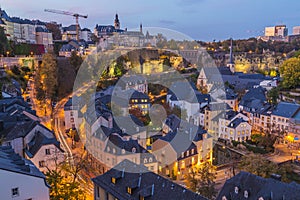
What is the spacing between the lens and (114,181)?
49.0 feet

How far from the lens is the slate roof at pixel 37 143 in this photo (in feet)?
60.9

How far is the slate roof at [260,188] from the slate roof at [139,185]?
287cm

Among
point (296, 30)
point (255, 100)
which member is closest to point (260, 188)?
point (255, 100)

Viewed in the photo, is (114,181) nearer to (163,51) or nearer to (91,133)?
(91,133)

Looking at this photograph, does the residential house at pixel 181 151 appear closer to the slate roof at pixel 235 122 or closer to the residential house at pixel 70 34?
the slate roof at pixel 235 122

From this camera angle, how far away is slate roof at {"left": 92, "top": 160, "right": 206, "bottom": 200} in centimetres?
1337

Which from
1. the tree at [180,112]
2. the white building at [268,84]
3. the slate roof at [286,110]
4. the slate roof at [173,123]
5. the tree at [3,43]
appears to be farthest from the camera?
the white building at [268,84]

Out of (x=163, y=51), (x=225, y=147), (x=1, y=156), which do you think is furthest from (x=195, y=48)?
(x=1, y=156)

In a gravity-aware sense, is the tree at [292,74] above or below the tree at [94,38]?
below

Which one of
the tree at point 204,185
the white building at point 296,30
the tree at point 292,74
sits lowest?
the tree at point 204,185

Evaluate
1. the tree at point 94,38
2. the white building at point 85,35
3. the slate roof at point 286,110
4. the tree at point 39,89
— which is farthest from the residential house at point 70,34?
the slate roof at point 286,110

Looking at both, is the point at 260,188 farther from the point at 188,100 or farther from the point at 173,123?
the point at 188,100

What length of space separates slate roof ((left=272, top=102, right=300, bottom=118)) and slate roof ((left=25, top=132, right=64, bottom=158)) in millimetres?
24010

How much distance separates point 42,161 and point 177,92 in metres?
25.6
